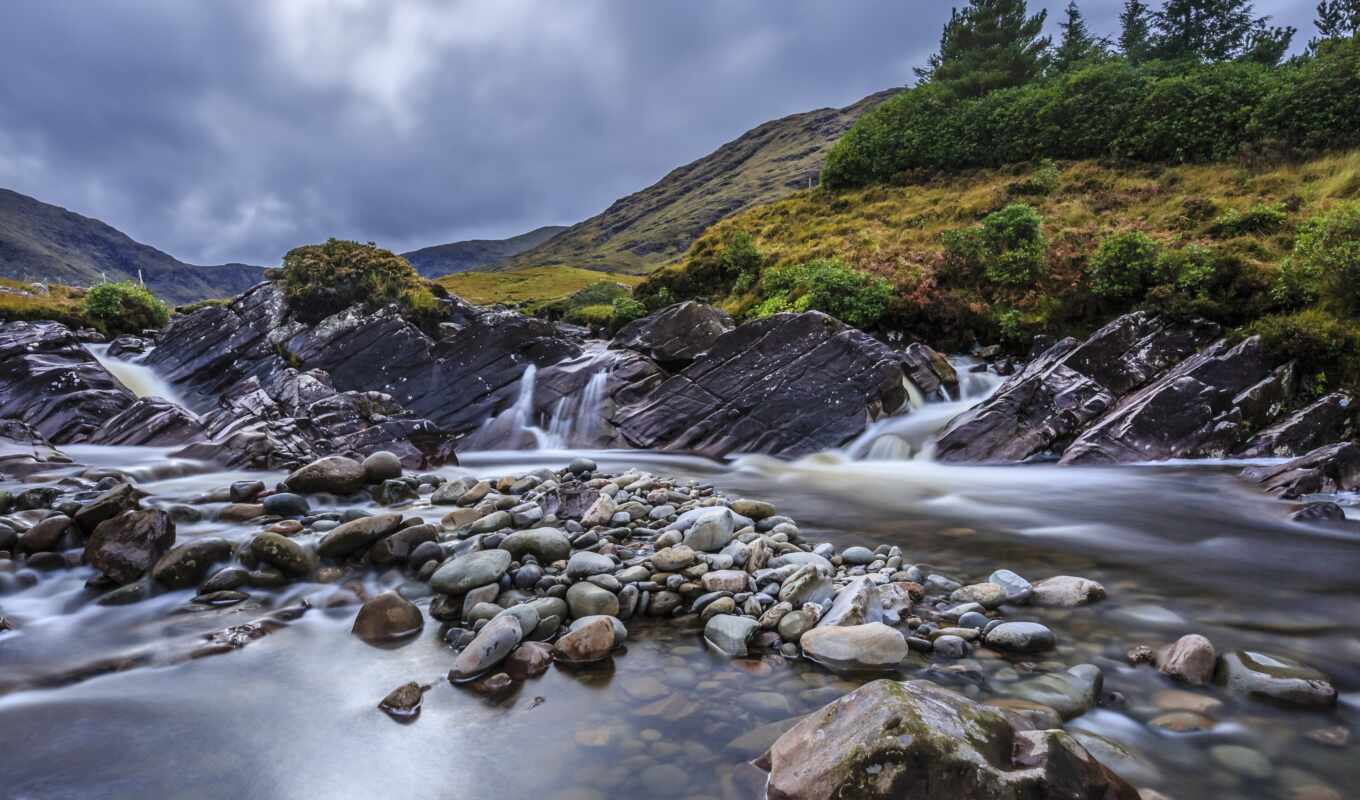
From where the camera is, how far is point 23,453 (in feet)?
34.6

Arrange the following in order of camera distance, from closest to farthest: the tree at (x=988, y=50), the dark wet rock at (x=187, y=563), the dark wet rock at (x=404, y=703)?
the dark wet rock at (x=404, y=703) < the dark wet rock at (x=187, y=563) < the tree at (x=988, y=50)

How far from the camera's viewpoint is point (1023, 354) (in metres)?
18.2

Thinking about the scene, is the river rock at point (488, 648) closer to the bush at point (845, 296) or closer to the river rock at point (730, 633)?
the river rock at point (730, 633)

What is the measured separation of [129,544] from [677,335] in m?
13.9

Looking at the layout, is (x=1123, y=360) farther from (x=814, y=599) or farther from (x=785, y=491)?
(x=814, y=599)

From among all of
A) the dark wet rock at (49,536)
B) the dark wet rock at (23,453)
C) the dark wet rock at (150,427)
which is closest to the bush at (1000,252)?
the dark wet rock at (49,536)

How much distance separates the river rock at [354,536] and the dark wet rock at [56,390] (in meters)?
13.2

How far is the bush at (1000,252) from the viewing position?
66.6 ft

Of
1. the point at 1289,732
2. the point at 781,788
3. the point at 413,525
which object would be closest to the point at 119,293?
the point at 413,525

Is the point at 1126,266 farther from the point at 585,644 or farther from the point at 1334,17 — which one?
the point at 1334,17

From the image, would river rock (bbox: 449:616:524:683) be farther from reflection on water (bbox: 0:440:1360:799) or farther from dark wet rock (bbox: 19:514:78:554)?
dark wet rock (bbox: 19:514:78:554)

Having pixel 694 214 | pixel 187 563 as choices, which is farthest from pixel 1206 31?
pixel 694 214

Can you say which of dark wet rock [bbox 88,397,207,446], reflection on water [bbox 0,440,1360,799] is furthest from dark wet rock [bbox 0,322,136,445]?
reflection on water [bbox 0,440,1360,799]

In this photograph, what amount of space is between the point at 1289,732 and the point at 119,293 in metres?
38.5
